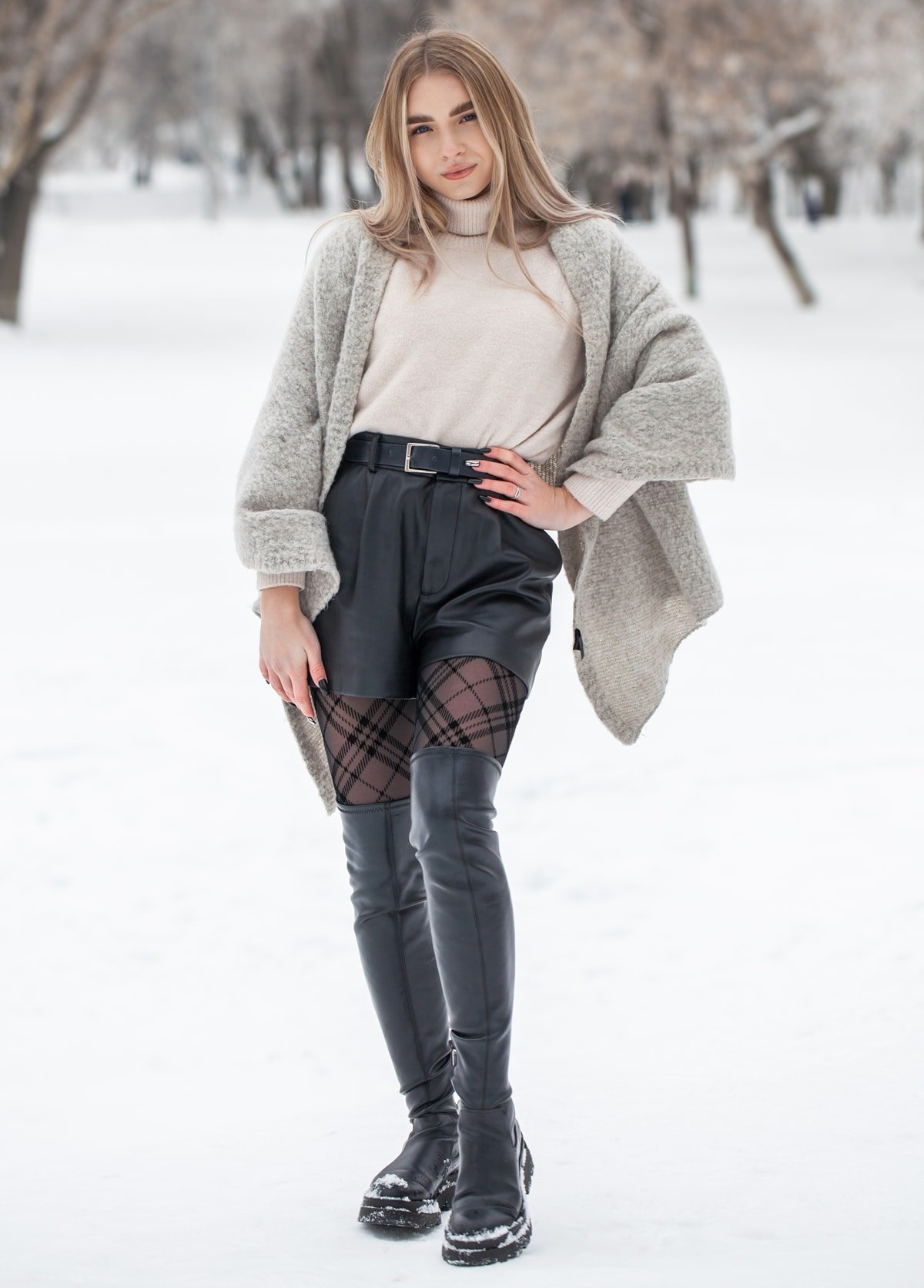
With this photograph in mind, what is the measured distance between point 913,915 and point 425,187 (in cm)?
223

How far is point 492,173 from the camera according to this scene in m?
2.30

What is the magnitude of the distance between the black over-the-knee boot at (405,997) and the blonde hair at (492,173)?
0.91 meters

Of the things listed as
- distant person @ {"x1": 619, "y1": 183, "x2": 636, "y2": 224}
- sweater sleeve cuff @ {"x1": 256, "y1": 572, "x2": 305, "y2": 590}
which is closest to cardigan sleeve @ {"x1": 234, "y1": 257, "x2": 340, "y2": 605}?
sweater sleeve cuff @ {"x1": 256, "y1": 572, "x2": 305, "y2": 590}

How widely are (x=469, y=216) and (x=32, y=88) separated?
15.5 metres

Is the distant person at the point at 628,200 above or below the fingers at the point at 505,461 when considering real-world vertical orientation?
below

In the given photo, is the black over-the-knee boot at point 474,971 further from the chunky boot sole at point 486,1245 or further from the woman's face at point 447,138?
the woman's face at point 447,138

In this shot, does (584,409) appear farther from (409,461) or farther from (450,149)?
(450,149)

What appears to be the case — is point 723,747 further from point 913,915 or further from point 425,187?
point 425,187

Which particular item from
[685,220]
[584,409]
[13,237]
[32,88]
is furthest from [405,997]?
[685,220]

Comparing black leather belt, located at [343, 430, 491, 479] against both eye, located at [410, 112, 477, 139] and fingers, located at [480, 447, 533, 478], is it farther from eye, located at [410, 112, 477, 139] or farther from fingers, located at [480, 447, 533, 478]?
eye, located at [410, 112, 477, 139]

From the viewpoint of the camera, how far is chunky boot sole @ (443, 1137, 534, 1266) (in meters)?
2.18

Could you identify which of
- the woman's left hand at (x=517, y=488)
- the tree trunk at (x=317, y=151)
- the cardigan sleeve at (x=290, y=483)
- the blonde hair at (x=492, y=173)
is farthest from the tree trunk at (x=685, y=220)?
the woman's left hand at (x=517, y=488)

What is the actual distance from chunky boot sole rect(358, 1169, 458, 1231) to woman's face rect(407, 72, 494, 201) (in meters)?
1.63

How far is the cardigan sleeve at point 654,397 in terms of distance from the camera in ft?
7.47
